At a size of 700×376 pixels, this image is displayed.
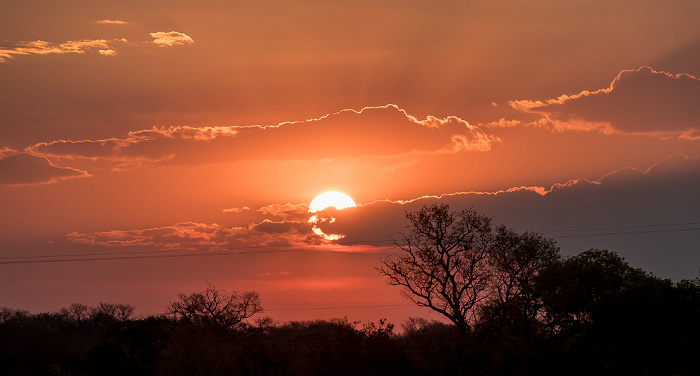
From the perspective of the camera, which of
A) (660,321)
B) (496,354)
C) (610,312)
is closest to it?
(660,321)

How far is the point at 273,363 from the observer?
82188 millimetres

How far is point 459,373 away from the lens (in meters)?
78.4

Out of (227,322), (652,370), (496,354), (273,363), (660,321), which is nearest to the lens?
(652,370)

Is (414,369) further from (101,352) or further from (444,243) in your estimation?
(101,352)

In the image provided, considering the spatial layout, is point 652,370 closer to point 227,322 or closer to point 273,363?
point 273,363

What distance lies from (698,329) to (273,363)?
Result: 44.9m

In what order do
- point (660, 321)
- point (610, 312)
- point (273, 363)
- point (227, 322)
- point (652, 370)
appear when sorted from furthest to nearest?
point (227, 322) → point (273, 363) → point (610, 312) → point (660, 321) → point (652, 370)

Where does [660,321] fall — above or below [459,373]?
above

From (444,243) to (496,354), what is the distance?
70.4 feet

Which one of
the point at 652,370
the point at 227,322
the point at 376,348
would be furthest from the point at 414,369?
the point at 227,322

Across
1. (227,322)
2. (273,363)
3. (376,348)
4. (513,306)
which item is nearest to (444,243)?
(513,306)

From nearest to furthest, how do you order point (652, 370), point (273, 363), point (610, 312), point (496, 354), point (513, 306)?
1. point (652, 370)
2. point (610, 312)
3. point (496, 354)
4. point (273, 363)
5. point (513, 306)

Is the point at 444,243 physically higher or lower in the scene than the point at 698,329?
higher

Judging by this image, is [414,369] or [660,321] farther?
[414,369]
